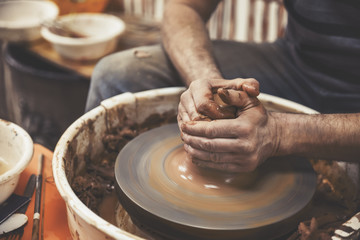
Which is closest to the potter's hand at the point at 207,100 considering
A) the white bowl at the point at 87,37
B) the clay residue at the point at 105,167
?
the clay residue at the point at 105,167

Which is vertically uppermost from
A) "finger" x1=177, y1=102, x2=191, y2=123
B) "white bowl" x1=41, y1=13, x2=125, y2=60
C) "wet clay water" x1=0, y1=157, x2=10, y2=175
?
"finger" x1=177, y1=102, x2=191, y2=123

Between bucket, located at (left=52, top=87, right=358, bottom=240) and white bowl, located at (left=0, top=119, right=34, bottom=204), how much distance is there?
11 centimetres

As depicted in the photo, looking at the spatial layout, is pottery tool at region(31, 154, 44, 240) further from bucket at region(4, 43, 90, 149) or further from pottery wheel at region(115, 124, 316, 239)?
bucket at region(4, 43, 90, 149)

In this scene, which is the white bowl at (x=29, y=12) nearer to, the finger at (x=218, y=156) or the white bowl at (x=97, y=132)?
the white bowl at (x=97, y=132)

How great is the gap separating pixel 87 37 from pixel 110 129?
1.41 meters

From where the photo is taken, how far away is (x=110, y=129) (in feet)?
5.04

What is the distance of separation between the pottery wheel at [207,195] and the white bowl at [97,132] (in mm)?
159

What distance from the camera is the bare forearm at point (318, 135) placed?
117 centimetres

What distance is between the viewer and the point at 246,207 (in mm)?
1111

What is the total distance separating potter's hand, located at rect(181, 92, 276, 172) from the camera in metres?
1.06

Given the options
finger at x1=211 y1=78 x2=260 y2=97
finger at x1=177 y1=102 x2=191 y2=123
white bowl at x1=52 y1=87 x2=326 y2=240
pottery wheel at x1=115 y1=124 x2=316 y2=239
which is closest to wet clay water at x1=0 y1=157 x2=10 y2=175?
white bowl at x1=52 y1=87 x2=326 y2=240

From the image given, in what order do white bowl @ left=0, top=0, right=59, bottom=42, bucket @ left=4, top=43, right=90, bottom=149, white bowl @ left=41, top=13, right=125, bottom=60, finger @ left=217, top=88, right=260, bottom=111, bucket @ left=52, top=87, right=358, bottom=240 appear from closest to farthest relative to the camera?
1. finger @ left=217, top=88, right=260, bottom=111
2. bucket @ left=52, top=87, right=358, bottom=240
3. bucket @ left=4, top=43, right=90, bottom=149
4. white bowl @ left=41, top=13, right=125, bottom=60
5. white bowl @ left=0, top=0, right=59, bottom=42

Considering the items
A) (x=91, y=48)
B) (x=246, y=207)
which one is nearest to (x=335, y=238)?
(x=246, y=207)

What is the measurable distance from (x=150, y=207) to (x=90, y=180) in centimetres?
38
